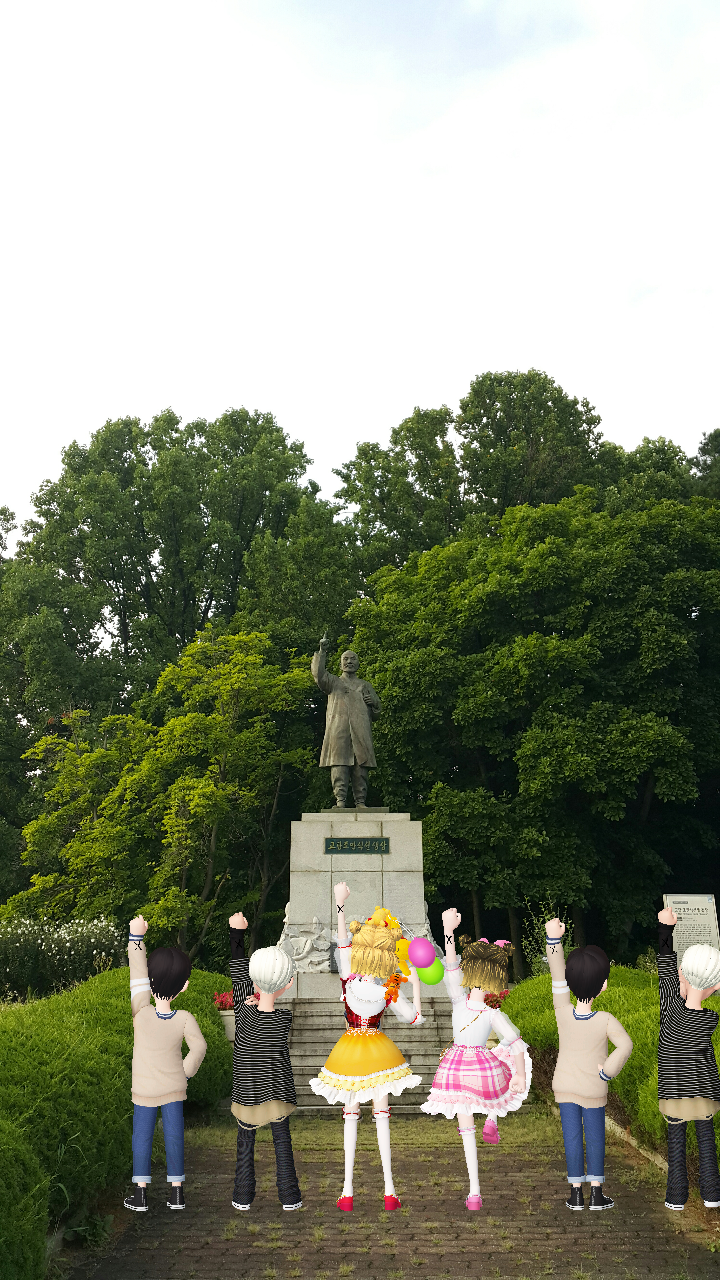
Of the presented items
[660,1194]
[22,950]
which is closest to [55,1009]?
[660,1194]

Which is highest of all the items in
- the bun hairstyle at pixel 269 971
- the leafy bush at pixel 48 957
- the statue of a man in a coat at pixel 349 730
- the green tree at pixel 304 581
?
the green tree at pixel 304 581

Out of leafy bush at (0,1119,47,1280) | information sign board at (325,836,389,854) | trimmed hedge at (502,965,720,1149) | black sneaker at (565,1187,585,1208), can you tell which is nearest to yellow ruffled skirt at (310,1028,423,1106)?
black sneaker at (565,1187,585,1208)

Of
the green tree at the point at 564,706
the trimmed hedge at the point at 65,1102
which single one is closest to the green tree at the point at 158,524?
the green tree at the point at 564,706

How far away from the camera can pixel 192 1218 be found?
20.7ft

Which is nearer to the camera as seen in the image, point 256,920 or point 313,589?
point 256,920

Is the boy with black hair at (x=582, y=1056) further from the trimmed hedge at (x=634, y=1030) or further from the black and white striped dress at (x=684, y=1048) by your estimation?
the trimmed hedge at (x=634, y=1030)

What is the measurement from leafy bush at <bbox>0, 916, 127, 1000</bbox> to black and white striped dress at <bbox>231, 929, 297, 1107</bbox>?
11.4 meters

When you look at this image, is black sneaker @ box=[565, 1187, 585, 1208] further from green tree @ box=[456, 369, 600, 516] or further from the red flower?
green tree @ box=[456, 369, 600, 516]

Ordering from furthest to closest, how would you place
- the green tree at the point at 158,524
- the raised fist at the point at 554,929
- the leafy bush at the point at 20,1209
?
the green tree at the point at 158,524
the raised fist at the point at 554,929
the leafy bush at the point at 20,1209

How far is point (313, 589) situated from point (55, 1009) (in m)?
20.4

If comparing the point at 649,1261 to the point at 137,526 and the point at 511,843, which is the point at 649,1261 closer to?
the point at 511,843

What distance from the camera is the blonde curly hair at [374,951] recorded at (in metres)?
5.67

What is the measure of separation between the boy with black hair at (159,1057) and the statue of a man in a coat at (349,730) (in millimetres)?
9408

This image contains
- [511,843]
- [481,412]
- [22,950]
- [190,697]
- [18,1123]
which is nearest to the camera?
[18,1123]
